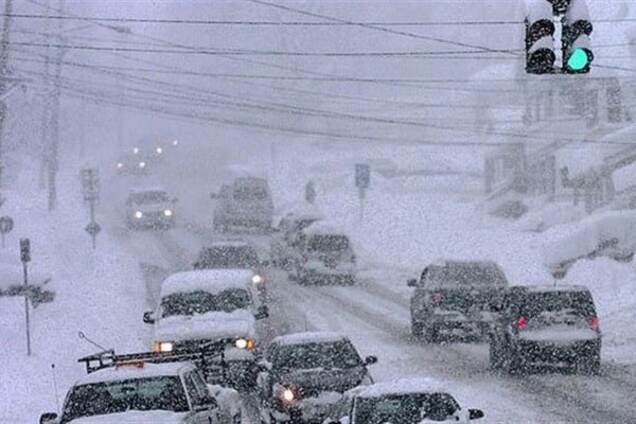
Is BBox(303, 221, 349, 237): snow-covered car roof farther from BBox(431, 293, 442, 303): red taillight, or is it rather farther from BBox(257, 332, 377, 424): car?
BBox(257, 332, 377, 424): car

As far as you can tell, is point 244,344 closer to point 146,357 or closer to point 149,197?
point 146,357

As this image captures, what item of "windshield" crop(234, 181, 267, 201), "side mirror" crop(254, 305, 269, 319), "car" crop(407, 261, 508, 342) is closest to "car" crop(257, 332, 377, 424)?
"side mirror" crop(254, 305, 269, 319)

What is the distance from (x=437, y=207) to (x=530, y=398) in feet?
156

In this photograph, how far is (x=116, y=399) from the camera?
14500mm

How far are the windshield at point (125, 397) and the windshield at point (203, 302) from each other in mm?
10299

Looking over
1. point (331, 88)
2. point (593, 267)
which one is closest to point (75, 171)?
point (331, 88)

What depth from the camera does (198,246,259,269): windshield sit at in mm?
38794

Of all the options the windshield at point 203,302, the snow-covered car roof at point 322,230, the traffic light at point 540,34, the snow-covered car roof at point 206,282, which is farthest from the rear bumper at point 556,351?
the snow-covered car roof at point 322,230

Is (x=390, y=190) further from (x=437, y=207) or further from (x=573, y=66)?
(x=573, y=66)

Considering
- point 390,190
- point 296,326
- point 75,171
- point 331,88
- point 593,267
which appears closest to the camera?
point 296,326

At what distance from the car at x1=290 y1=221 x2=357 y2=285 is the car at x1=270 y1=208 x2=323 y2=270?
752 mm

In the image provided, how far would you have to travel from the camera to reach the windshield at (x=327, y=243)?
1692 inches

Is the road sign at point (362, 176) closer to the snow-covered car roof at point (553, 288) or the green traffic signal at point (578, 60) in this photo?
the snow-covered car roof at point (553, 288)

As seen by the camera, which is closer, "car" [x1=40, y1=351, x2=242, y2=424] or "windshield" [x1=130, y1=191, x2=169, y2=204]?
"car" [x1=40, y1=351, x2=242, y2=424]
